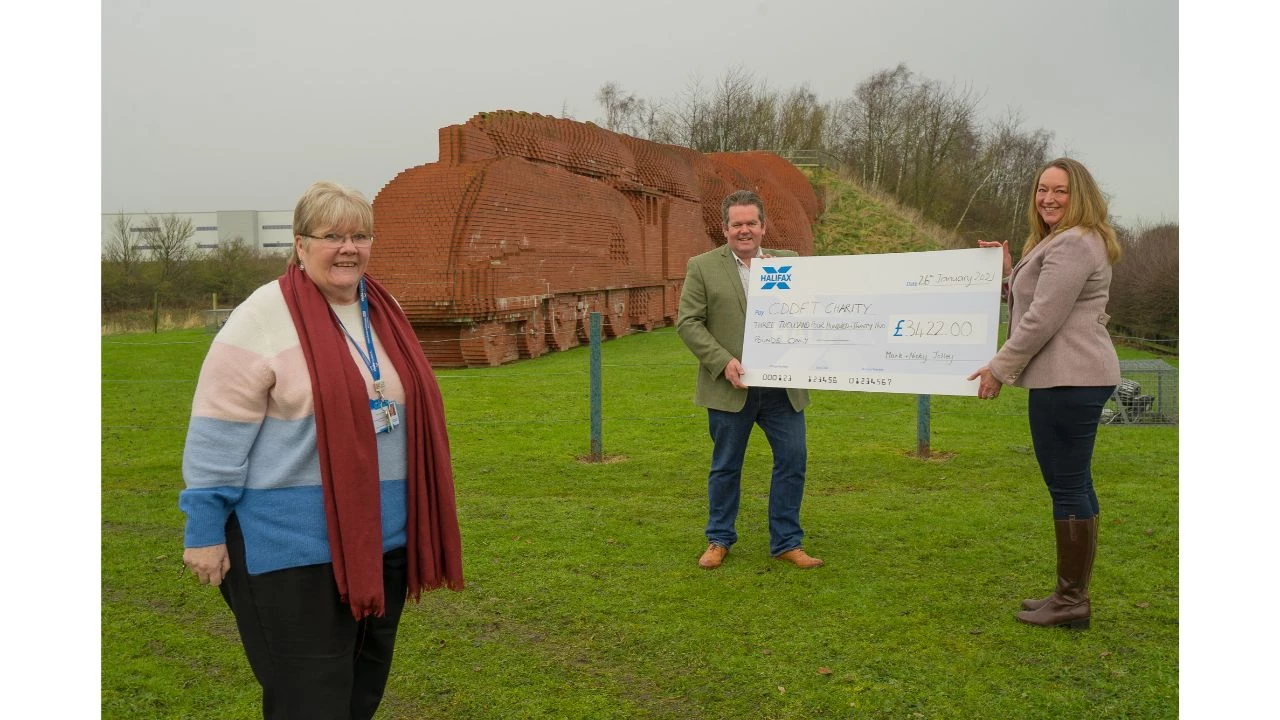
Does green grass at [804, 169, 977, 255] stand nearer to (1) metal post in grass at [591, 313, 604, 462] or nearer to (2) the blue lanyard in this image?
(1) metal post in grass at [591, 313, 604, 462]

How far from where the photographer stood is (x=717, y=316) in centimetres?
469

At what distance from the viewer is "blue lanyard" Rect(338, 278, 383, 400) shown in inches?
95.7

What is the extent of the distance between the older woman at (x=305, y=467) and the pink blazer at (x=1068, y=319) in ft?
8.13

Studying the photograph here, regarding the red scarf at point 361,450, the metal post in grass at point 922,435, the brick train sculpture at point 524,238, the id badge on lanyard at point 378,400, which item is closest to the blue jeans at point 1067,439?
the red scarf at point 361,450

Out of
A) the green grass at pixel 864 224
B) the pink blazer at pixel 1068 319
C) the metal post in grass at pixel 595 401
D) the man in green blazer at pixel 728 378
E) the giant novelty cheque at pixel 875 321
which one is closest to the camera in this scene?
the pink blazer at pixel 1068 319

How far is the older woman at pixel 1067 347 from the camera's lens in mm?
3582

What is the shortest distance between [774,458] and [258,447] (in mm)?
2887

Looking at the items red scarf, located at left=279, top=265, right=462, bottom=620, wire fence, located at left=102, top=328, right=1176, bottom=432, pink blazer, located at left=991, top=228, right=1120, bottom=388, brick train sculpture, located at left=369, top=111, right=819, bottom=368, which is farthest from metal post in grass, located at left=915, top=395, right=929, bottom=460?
brick train sculpture, located at left=369, top=111, right=819, bottom=368

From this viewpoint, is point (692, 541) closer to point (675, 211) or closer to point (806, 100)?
point (675, 211)

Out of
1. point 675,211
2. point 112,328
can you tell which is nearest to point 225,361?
point 675,211

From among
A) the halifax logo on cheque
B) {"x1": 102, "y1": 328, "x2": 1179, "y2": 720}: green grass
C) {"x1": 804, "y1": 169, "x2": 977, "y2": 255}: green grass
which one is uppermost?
{"x1": 804, "y1": 169, "x2": 977, "y2": 255}: green grass

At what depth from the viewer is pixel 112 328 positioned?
24172 mm

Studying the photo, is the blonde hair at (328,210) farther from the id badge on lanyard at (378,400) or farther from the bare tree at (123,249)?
the bare tree at (123,249)

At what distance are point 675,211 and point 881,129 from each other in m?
27.8
